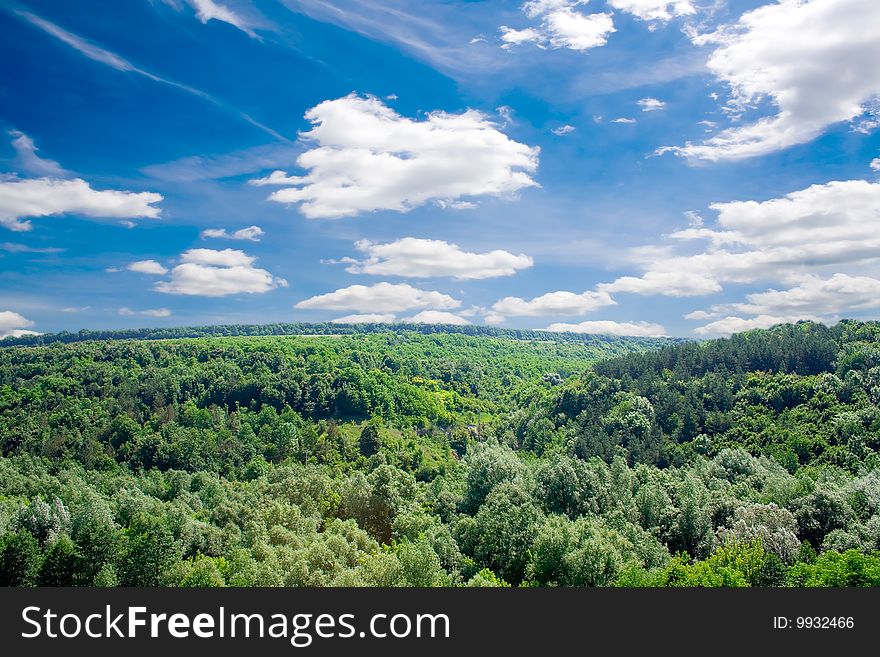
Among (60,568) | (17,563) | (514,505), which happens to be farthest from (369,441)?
(17,563)

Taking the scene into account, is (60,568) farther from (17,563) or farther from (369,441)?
(369,441)

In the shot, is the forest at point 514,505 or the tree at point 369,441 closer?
the forest at point 514,505

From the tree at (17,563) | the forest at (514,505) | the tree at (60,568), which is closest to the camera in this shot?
the forest at (514,505)

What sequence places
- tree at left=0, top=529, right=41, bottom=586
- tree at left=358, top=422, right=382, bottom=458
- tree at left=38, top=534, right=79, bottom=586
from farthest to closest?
tree at left=358, top=422, right=382, bottom=458 < tree at left=38, top=534, right=79, bottom=586 < tree at left=0, top=529, right=41, bottom=586

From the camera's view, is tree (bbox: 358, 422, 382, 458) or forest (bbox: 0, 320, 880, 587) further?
tree (bbox: 358, 422, 382, 458)

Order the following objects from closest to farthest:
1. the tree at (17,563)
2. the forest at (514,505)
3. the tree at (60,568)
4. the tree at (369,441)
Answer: the forest at (514,505)
the tree at (17,563)
the tree at (60,568)
the tree at (369,441)

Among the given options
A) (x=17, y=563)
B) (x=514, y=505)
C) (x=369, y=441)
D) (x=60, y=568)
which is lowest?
(x=60, y=568)

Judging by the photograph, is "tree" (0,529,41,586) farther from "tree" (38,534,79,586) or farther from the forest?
"tree" (38,534,79,586)

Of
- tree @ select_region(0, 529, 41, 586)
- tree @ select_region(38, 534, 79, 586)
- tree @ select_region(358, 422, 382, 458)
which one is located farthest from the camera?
tree @ select_region(358, 422, 382, 458)

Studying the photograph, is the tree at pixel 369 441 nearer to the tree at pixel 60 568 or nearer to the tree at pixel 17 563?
the tree at pixel 60 568

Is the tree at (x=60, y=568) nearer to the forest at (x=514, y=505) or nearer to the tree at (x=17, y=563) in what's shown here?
the forest at (x=514, y=505)

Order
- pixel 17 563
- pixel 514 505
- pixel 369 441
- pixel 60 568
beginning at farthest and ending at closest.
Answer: pixel 369 441
pixel 514 505
pixel 60 568
pixel 17 563

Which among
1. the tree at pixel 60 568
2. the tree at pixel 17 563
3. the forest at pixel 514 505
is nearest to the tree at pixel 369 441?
the forest at pixel 514 505

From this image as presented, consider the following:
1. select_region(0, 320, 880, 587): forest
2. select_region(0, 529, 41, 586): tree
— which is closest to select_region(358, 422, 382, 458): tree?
select_region(0, 320, 880, 587): forest
